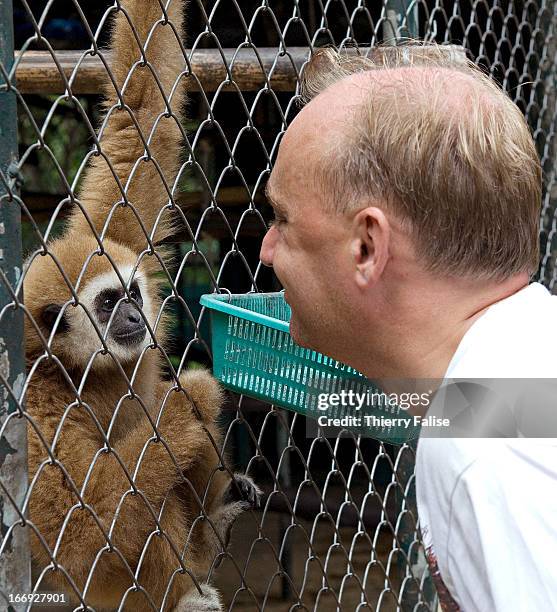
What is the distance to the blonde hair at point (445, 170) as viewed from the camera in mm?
1649

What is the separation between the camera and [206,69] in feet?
10.6

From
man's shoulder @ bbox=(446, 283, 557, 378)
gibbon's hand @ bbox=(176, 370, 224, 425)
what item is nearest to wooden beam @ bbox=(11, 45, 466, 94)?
gibbon's hand @ bbox=(176, 370, 224, 425)

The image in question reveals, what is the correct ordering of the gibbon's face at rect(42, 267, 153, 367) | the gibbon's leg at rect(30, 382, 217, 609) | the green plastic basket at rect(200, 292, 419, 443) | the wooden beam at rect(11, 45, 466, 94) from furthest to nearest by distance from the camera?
the gibbon's face at rect(42, 267, 153, 367)
the gibbon's leg at rect(30, 382, 217, 609)
the wooden beam at rect(11, 45, 466, 94)
the green plastic basket at rect(200, 292, 419, 443)

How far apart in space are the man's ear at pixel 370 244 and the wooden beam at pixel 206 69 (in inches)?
56.5

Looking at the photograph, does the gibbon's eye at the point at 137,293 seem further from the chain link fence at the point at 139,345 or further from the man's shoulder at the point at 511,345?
the man's shoulder at the point at 511,345

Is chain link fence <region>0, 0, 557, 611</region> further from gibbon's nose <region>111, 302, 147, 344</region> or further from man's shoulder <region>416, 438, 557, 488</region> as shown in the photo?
man's shoulder <region>416, 438, 557, 488</region>

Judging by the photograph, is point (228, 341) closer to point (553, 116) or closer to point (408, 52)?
point (408, 52)

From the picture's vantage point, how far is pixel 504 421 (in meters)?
1.37

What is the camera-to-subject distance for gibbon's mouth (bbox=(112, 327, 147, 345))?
3773 millimetres

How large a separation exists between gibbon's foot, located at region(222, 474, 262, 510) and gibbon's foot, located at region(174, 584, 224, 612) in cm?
36

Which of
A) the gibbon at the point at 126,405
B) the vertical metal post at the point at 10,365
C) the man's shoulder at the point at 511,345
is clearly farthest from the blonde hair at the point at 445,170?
the gibbon at the point at 126,405

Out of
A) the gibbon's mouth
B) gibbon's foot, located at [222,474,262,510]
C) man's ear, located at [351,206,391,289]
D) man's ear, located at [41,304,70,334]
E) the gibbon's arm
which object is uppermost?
man's ear, located at [351,206,391,289]

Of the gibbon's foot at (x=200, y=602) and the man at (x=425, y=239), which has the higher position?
the man at (x=425, y=239)

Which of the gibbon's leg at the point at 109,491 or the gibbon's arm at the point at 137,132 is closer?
the gibbon's leg at the point at 109,491
